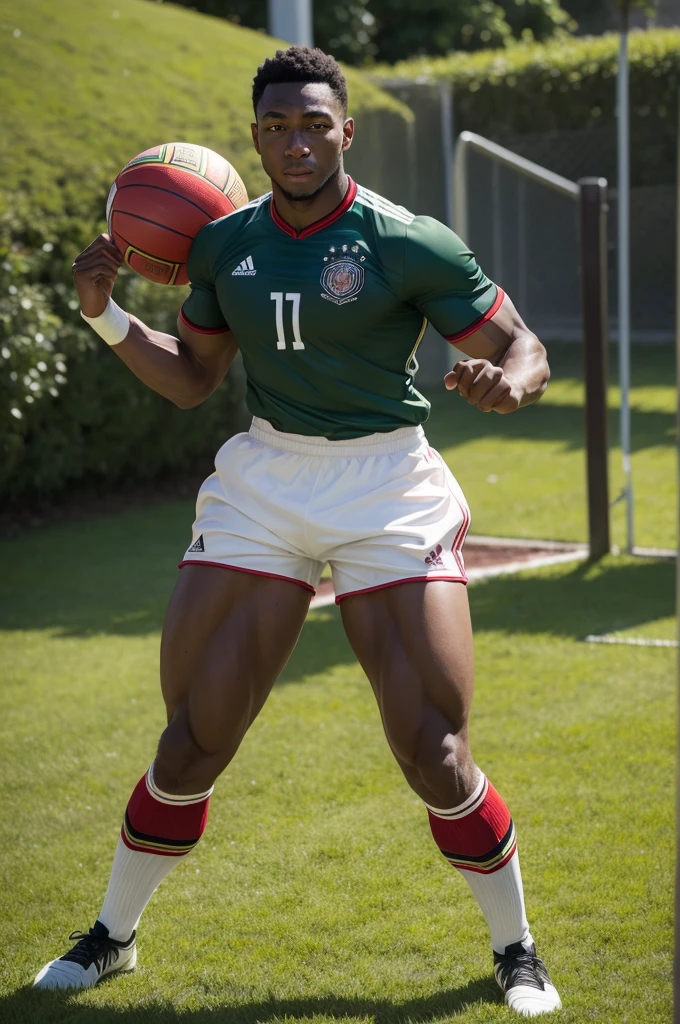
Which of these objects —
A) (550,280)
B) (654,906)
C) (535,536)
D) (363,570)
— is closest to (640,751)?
(654,906)

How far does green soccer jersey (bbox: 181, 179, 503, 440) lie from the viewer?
3.24m

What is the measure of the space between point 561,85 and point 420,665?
568 inches

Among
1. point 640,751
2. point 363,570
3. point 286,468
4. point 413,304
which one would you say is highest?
point 413,304

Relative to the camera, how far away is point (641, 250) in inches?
504

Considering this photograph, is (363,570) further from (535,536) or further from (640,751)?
(535,536)

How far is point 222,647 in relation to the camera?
329 cm

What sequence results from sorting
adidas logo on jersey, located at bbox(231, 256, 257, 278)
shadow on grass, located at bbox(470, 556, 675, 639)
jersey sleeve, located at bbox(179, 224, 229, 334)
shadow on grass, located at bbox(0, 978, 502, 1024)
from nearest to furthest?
1. shadow on grass, located at bbox(0, 978, 502, 1024)
2. adidas logo on jersey, located at bbox(231, 256, 257, 278)
3. jersey sleeve, located at bbox(179, 224, 229, 334)
4. shadow on grass, located at bbox(470, 556, 675, 639)

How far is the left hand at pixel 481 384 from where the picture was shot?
287 cm

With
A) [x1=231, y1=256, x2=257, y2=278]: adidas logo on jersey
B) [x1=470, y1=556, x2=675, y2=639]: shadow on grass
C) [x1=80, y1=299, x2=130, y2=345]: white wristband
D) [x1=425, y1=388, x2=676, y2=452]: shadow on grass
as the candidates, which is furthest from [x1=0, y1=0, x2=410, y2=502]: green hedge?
[x1=231, y1=256, x2=257, y2=278]: adidas logo on jersey

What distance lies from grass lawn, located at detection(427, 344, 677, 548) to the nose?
5.53 metres

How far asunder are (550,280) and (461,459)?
7.46ft

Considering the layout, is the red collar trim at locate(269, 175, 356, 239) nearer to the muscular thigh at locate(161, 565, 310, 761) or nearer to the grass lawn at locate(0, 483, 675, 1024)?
the muscular thigh at locate(161, 565, 310, 761)

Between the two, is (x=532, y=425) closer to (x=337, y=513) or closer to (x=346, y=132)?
(x=346, y=132)

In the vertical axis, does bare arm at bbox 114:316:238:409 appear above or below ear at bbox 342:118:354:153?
below
